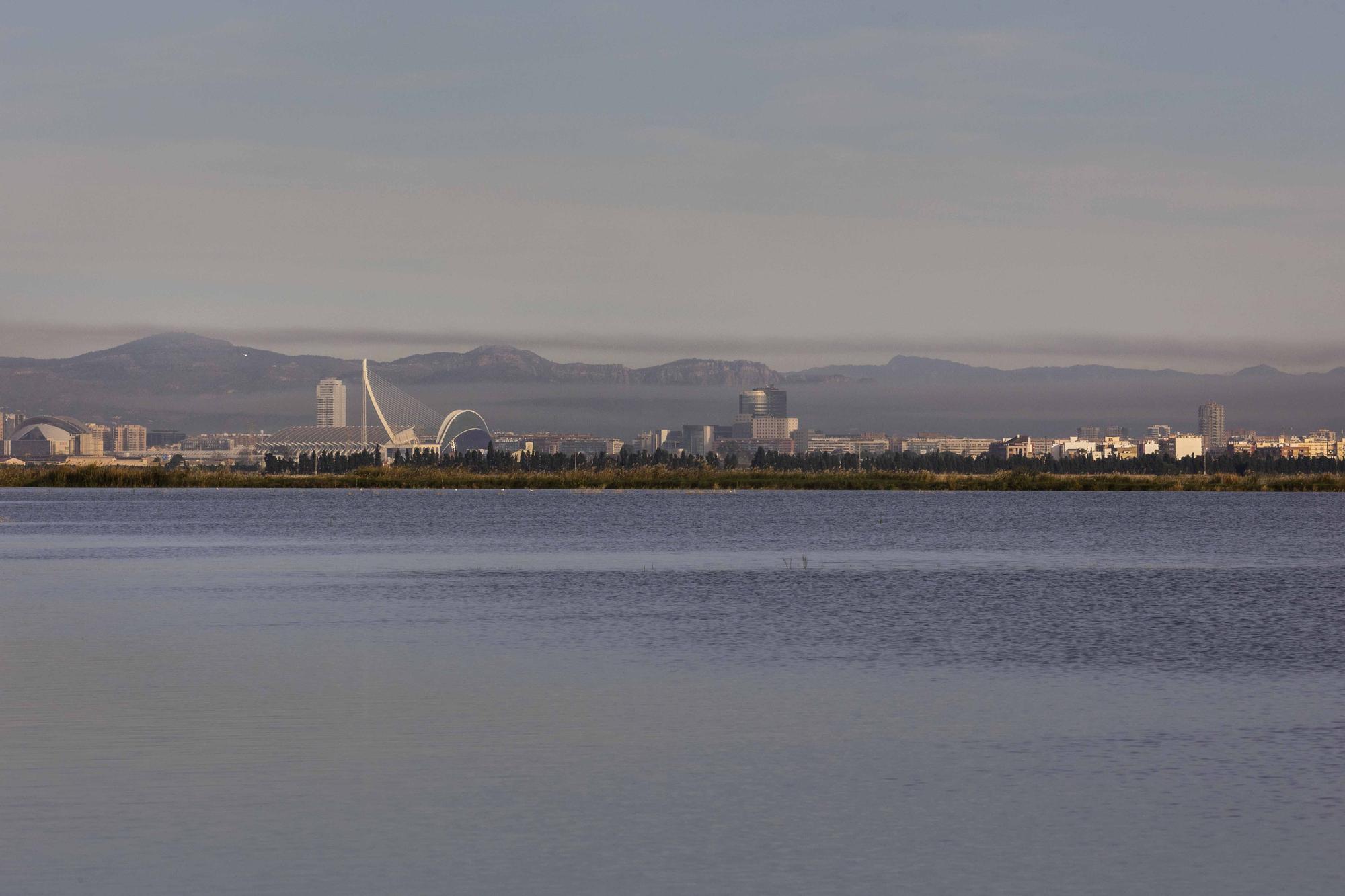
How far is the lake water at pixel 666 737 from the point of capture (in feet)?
45.4

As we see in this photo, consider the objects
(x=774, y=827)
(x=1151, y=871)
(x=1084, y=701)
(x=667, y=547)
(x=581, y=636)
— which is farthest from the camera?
(x=667, y=547)

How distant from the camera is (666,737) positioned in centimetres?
2064

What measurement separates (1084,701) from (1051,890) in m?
11.8

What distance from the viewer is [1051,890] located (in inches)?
510

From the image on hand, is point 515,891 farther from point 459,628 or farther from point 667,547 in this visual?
point 667,547

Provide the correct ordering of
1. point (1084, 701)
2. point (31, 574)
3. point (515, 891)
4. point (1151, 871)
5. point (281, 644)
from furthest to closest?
point (31, 574) < point (281, 644) < point (1084, 701) < point (1151, 871) < point (515, 891)

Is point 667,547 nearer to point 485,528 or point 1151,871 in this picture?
point 485,528

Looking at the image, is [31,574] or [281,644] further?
[31,574]

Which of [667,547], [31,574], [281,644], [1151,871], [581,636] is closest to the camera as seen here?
[1151,871]

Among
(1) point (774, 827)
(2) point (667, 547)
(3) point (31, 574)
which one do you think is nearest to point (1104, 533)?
(2) point (667, 547)

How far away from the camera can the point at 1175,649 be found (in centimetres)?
3238

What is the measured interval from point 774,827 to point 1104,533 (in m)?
91.0

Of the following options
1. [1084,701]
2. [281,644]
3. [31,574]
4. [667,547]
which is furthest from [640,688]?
[667,547]

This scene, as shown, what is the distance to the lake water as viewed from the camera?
45.4 ft
